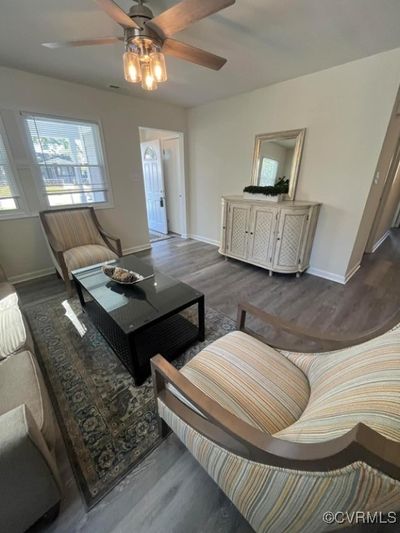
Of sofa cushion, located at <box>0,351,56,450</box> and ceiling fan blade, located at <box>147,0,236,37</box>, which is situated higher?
ceiling fan blade, located at <box>147,0,236,37</box>

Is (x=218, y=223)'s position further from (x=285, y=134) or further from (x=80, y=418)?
(x=80, y=418)

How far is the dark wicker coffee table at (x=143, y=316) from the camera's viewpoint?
4.85 feet

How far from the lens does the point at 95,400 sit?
1407 millimetres

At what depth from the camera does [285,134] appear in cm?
291

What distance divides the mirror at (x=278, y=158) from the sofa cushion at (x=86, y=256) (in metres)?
2.39

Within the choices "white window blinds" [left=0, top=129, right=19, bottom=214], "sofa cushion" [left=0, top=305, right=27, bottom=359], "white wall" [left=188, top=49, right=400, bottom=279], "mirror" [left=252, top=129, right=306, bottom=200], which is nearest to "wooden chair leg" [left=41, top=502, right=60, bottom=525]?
"sofa cushion" [left=0, top=305, right=27, bottom=359]

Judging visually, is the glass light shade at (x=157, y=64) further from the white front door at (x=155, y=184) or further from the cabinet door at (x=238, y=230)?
the white front door at (x=155, y=184)

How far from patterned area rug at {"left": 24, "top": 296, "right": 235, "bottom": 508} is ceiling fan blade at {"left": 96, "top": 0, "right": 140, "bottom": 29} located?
213cm

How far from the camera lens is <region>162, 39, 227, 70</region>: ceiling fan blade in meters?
1.47

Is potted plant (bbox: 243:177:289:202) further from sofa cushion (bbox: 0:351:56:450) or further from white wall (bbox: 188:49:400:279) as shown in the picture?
sofa cushion (bbox: 0:351:56:450)

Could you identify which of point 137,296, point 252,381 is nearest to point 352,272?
point 252,381

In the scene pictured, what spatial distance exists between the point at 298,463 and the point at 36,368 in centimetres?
123

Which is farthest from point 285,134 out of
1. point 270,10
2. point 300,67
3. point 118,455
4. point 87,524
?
point 87,524

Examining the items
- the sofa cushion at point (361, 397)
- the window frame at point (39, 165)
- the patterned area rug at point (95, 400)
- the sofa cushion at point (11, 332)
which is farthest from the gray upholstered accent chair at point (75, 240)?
the sofa cushion at point (361, 397)
